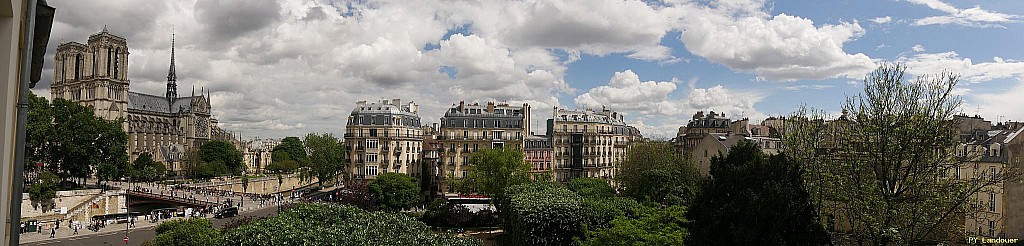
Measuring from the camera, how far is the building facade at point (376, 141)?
60.7 meters

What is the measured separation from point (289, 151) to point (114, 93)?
2856cm

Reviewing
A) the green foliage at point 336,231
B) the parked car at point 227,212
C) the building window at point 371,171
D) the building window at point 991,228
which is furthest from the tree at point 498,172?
the green foliage at point 336,231

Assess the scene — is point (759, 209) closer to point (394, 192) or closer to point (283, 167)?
point (394, 192)

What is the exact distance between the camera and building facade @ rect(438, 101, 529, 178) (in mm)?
60594

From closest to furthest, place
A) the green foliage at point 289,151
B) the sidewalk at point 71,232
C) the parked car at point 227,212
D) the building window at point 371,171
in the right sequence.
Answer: the sidewalk at point 71,232, the parked car at point 227,212, the building window at point 371,171, the green foliage at point 289,151

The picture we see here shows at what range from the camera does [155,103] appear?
4141 inches

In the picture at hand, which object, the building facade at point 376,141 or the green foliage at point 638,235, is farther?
the building facade at point 376,141

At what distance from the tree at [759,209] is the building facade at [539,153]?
44295mm

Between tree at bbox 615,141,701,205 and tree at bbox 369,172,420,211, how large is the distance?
15.4 metres

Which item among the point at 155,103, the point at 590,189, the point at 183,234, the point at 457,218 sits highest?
the point at 155,103

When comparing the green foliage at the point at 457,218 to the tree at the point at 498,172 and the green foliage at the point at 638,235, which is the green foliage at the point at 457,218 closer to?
the tree at the point at 498,172

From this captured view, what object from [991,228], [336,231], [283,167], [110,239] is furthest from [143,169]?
[991,228]

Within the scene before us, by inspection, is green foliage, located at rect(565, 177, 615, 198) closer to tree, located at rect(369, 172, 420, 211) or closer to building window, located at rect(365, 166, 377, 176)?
tree, located at rect(369, 172, 420, 211)

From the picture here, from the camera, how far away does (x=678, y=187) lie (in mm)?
33438
